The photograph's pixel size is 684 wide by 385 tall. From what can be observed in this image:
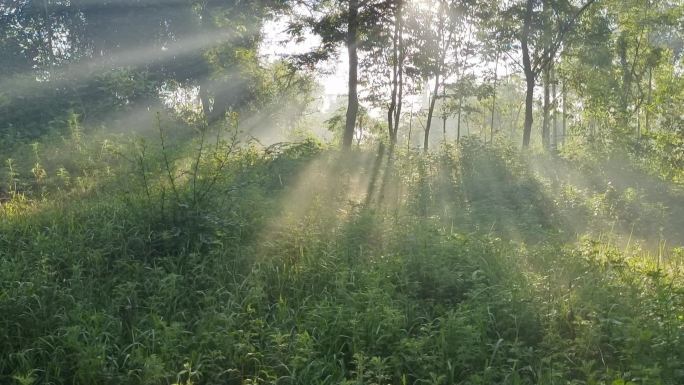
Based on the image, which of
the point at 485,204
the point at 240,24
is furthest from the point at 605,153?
the point at 240,24

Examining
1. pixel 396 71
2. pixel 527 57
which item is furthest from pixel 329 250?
pixel 527 57

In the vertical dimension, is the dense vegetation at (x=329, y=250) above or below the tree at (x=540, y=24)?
below

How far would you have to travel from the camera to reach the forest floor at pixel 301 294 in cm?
477

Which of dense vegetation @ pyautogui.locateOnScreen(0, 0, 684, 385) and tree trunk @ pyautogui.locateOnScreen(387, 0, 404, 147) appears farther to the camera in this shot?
tree trunk @ pyautogui.locateOnScreen(387, 0, 404, 147)

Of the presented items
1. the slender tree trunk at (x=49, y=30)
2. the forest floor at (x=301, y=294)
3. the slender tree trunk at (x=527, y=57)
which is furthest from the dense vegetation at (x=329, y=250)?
the slender tree trunk at (x=49, y=30)

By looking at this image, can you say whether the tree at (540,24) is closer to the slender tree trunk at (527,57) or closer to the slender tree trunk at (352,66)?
the slender tree trunk at (527,57)

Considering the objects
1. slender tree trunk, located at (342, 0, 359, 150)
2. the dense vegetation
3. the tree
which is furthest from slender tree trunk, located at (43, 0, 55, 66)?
the tree

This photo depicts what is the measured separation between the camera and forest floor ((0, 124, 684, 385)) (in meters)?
4.77

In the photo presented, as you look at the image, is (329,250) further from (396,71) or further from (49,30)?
(49,30)

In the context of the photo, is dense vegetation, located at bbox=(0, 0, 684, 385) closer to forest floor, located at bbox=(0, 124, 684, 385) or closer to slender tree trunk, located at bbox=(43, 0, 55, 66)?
forest floor, located at bbox=(0, 124, 684, 385)

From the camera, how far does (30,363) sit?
485 centimetres

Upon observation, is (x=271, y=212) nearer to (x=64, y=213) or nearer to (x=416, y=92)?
(x=64, y=213)

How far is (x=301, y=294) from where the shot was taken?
6.32 metres

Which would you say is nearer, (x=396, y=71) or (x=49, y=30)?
(x=396, y=71)
